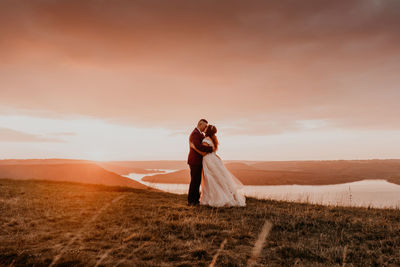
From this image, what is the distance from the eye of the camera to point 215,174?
11.9m

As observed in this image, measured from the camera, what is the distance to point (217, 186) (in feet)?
38.3

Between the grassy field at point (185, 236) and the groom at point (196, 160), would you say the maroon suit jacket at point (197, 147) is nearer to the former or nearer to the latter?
the groom at point (196, 160)

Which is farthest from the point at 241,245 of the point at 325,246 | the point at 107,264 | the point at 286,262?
the point at 107,264

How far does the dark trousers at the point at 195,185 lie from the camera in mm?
11898

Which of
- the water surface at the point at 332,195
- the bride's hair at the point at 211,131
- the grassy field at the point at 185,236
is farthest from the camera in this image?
the water surface at the point at 332,195

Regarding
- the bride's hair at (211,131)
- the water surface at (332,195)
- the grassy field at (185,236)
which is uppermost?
the bride's hair at (211,131)

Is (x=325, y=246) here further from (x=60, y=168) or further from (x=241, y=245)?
(x=60, y=168)

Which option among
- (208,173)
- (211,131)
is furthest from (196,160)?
(211,131)

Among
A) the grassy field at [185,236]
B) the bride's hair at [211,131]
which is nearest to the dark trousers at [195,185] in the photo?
the grassy field at [185,236]

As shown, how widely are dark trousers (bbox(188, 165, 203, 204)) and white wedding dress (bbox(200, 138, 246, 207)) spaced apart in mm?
204

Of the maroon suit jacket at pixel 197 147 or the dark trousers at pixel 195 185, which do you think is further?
the dark trousers at pixel 195 185

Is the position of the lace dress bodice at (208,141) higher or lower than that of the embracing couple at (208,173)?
higher

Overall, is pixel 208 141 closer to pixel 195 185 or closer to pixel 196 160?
pixel 196 160

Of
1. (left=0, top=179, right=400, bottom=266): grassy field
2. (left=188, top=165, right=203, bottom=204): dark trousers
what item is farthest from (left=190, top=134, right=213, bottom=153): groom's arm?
(left=0, top=179, right=400, bottom=266): grassy field
